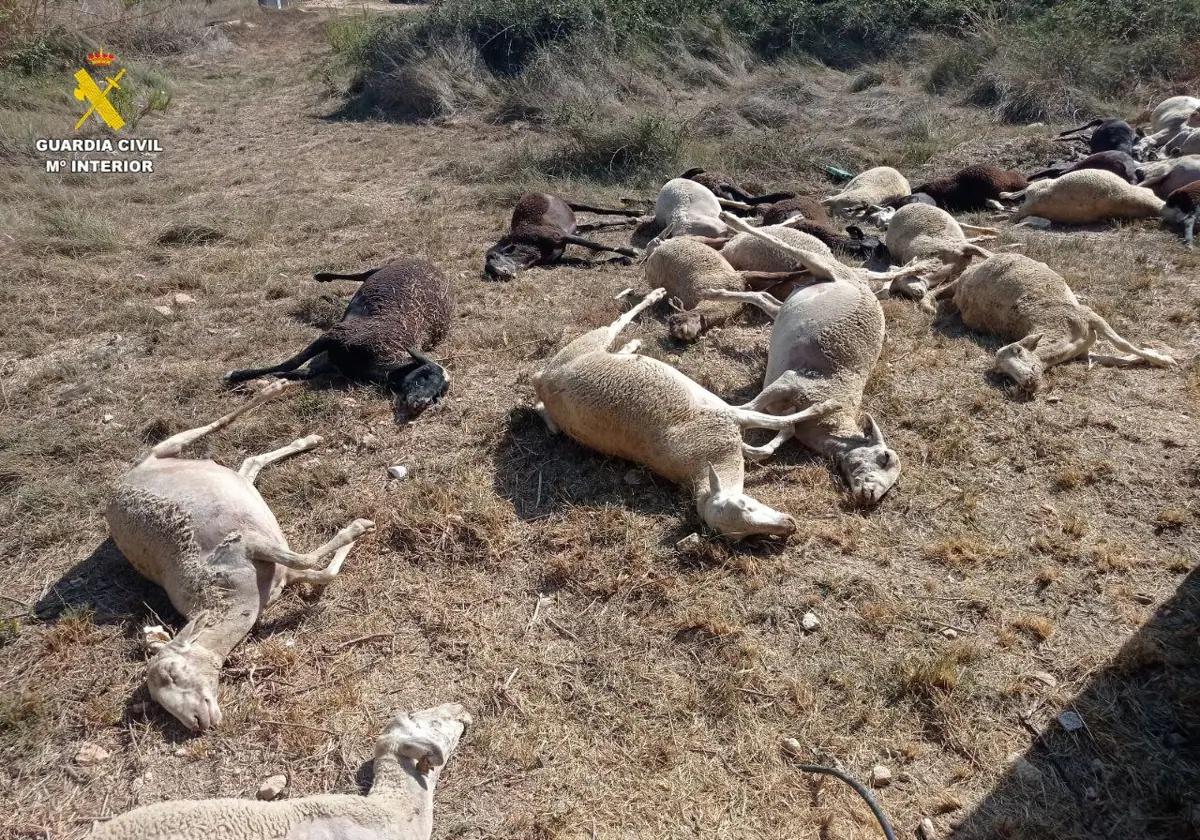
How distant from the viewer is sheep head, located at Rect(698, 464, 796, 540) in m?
3.45

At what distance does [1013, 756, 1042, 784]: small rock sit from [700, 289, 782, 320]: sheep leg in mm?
3152

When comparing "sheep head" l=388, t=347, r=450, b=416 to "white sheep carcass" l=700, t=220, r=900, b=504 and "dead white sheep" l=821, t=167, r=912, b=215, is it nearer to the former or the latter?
"white sheep carcass" l=700, t=220, r=900, b=504

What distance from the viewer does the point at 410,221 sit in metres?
8.12

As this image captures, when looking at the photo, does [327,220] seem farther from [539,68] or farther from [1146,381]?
[1146,381]

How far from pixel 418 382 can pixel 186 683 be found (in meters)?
2.31

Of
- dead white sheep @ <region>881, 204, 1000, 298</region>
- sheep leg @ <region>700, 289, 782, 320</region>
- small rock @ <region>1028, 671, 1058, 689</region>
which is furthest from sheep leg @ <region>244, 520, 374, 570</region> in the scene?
dead white sheep @ <region>881, 204, 1000, 298</region>

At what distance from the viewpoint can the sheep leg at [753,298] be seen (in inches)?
207

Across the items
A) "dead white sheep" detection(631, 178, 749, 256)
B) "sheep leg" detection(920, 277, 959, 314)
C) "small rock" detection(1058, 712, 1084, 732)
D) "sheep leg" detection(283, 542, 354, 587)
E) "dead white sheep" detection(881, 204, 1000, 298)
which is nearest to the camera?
"small rock" detection(1058, 712, 1084, 732)

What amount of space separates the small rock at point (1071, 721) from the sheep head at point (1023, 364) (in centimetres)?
231

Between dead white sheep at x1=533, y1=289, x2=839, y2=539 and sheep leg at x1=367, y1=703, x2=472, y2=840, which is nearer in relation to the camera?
sheep leg at x1=367, y1=703, x2=472, y2=840

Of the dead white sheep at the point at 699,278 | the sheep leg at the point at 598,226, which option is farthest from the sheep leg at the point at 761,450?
the sheep leg at the point at 598,226

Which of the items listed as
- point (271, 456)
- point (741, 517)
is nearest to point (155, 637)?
point (271, 456)

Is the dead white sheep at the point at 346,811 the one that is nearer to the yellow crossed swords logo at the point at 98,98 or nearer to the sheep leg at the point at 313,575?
the sheep leg at the point at 313,575

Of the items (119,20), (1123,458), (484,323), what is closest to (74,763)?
(484,323)
